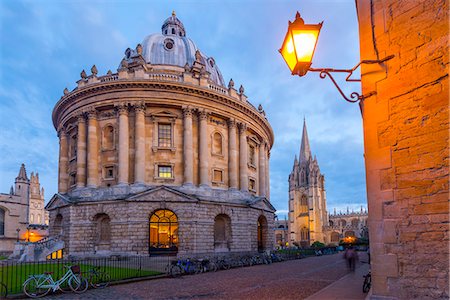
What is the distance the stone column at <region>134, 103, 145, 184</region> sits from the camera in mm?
33850

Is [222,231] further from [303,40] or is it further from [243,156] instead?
[303,40]

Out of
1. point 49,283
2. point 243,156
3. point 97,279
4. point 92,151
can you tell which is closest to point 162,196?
point 92,151

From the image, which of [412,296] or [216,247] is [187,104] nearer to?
[216,247]

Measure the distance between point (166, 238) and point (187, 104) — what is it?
1257cm

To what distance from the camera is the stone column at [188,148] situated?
35188mm

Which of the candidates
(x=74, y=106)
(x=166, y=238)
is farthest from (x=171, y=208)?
(x=74, y=106)

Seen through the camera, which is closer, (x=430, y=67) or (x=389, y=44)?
(x=430, y=67)

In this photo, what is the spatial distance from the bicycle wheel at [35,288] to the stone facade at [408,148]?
1229 cm

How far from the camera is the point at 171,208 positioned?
32938mm

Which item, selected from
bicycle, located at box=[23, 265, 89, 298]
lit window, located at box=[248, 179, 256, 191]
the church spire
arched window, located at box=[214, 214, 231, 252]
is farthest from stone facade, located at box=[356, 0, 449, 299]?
Result: the church spire

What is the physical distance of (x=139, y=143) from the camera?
3438cm

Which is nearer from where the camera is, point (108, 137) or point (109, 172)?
point (109, 172)

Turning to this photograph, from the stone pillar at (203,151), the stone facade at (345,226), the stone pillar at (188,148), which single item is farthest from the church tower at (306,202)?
the stone pillar at (188,148)

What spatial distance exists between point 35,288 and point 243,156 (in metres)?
27.8
